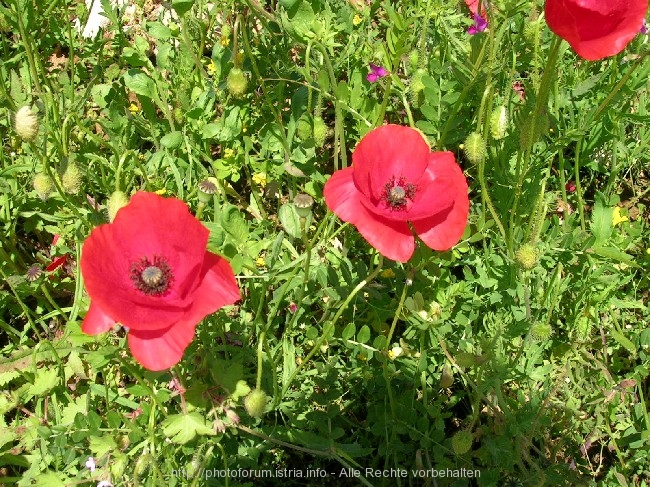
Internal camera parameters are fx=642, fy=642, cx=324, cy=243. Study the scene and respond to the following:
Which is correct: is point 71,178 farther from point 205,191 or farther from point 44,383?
point 44,383

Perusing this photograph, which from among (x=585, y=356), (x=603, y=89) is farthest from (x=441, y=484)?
(x=603, y=89)

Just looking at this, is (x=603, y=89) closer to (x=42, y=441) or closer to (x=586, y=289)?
(x=586, y=289)

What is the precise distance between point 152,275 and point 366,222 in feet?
1.91

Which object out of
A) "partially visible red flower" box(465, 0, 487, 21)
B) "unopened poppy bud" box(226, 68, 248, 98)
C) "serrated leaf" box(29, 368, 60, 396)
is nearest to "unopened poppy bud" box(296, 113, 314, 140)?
"unopened poppy bud" box(226, 68, 248, 98)

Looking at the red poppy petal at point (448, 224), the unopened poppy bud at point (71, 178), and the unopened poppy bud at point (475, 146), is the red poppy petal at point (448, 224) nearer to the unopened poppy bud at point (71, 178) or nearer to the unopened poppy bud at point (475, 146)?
the unopened poppy bud at point (475, 146)

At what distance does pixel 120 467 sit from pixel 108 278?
667 mm

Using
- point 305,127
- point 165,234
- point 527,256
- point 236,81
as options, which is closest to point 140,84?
point 236,81

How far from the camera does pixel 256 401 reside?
1835 mm

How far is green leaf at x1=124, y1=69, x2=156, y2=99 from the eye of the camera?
267cm

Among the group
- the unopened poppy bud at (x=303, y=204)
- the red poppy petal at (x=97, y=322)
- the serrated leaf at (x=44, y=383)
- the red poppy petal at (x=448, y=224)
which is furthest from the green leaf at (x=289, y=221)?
the serrated leaf at (x=44, y=383)

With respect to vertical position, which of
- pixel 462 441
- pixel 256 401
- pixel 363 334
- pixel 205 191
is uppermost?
pixel 205 191

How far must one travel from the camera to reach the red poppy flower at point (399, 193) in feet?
5.62

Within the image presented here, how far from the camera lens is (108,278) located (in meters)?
1.57

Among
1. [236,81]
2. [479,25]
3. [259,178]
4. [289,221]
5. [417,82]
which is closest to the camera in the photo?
[289,221]
